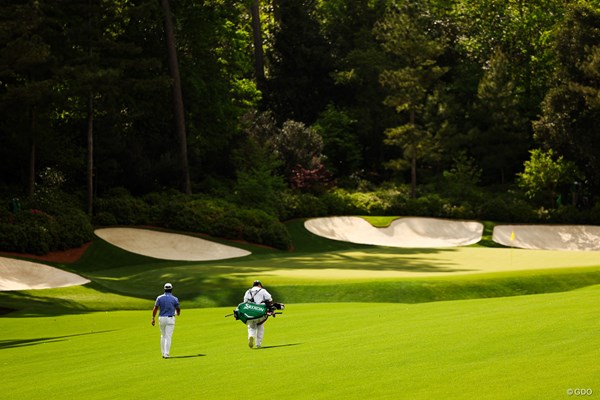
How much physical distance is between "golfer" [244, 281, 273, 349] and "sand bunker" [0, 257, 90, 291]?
565 inches

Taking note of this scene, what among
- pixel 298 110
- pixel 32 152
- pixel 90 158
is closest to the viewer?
pixel 32 152

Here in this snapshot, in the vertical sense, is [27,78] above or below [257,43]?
Answer: below

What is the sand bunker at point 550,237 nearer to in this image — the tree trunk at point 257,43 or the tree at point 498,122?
the tree at point 498,122

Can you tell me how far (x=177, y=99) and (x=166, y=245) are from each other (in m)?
12.1

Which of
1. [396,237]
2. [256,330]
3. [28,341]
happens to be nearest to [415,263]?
[396,237]

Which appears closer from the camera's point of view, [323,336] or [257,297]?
[257,297]

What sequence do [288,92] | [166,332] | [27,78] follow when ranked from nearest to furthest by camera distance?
[166,332] → [27,78] → [288,92]


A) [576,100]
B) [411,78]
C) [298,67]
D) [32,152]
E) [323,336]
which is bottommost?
[323,336]

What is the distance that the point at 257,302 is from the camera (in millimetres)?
16281

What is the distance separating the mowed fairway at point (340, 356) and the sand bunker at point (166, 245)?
1759 centimetres

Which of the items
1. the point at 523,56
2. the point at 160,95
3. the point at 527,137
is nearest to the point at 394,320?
the point at 160,95

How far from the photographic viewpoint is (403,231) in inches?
1955

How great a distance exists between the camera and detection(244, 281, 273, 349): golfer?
16.3m

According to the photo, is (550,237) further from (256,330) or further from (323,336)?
→ (256,330)
